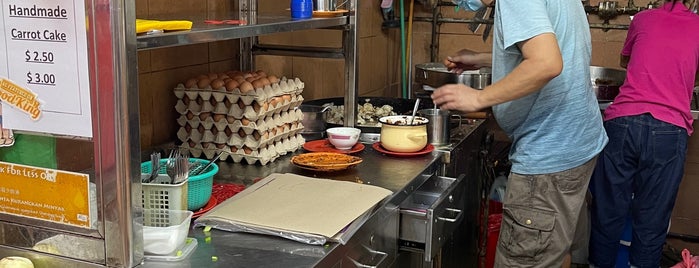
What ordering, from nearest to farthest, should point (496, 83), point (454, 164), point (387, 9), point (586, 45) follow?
1. point (496, 83)
2. point (586, 45)
3. point (454, 164)
4. point (387, 9)

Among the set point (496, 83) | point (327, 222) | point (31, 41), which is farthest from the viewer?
point (496, 83)

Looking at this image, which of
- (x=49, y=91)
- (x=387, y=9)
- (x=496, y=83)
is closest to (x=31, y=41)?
(x=49, y=91)

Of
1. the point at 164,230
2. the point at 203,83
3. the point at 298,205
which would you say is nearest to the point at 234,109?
the point at 203,83

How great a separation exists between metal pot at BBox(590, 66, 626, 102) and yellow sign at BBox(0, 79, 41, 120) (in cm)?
247

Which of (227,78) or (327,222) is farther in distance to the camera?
(227,78)

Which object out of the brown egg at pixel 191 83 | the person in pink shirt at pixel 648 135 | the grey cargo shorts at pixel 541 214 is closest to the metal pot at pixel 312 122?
the brown egg at pixel 191 83

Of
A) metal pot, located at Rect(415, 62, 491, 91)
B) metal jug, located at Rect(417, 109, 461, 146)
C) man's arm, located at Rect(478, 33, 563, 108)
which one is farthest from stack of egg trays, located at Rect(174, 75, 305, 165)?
metal pot, located at Rect(415, 62, 491, 91)

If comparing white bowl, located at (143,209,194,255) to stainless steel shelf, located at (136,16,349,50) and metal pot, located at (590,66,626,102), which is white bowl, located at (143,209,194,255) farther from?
metal pot, located at (590,66,626,102)

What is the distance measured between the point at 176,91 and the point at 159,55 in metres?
0.12

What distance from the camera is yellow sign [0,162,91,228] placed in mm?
1314

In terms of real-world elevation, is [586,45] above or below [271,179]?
above

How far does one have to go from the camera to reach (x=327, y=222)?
1.64m

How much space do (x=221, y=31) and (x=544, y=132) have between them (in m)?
0.99

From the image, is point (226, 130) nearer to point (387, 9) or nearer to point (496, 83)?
point (496, 83)
